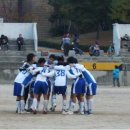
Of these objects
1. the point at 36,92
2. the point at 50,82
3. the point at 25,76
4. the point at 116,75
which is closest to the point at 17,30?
the point at 116,75

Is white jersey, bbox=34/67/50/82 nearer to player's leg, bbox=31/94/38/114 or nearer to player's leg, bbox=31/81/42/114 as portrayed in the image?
player's leg, bbox=31/81/42/114

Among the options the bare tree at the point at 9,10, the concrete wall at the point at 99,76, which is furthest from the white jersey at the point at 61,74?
the bare tree at the point at 9,10

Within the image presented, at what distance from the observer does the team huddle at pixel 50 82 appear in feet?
75.2

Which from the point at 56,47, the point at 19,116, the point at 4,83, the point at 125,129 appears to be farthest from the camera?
the point at 56,47

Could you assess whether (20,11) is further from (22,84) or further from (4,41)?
(22,84)

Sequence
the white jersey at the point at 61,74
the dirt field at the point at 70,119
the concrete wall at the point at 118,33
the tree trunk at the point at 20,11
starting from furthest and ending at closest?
the tree trunk at the point at 20,11 < the concrete wall at the point at 118,33 < the white jersey at the point at 61,74 < the dirt field at the point at 70,119

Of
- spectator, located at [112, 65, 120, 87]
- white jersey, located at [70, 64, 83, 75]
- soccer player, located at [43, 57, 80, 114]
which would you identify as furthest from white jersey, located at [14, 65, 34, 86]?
spectator, located at [112, 65, 120, 87]

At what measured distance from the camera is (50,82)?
23.3 meters

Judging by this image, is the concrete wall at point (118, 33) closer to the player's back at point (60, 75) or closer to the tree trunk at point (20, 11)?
the tree trunk at point (20, 11)

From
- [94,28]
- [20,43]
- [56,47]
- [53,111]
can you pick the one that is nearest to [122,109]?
[53,111]

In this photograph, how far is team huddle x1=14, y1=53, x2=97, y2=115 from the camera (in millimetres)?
22922

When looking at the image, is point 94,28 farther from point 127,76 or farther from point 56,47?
point 127,76

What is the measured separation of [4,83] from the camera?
4550 cm

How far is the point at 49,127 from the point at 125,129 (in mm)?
1956
